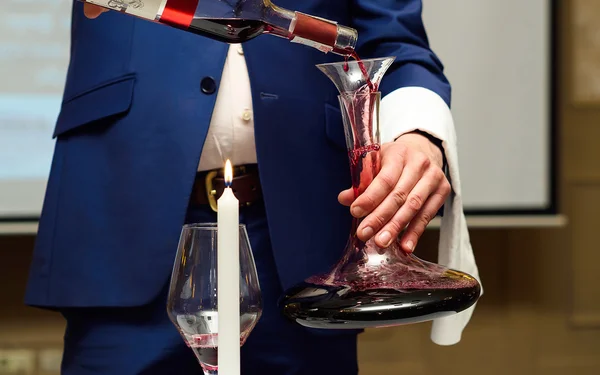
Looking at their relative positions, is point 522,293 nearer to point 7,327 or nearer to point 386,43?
point 7,327

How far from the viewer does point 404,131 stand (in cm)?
82

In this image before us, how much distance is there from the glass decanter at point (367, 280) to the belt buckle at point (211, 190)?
30 cm

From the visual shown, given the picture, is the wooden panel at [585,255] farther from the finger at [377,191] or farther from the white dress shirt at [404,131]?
the finger at [377,191]

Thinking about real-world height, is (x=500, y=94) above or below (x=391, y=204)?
above

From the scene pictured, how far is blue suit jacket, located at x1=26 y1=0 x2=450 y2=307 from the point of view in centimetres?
91

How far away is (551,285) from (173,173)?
1907mm

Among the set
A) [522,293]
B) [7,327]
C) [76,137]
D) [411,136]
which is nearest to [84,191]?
[76,137]

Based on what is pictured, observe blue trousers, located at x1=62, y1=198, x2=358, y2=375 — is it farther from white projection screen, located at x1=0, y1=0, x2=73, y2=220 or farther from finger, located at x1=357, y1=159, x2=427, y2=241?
white projection screen, located at x1=0, y1=0, x2=73, y2=220

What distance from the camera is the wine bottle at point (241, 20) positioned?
61cm

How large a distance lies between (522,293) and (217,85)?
6.08ft

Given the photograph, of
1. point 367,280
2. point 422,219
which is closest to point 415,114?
point 422,219

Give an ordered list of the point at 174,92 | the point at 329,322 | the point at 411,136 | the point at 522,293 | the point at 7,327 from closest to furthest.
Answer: the point at 329,322
the point at 411,136
the point at 174,92
the point at 7,327
the point at 522,293

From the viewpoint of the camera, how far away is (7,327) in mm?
2340

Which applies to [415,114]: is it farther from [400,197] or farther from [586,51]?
[586,51]
